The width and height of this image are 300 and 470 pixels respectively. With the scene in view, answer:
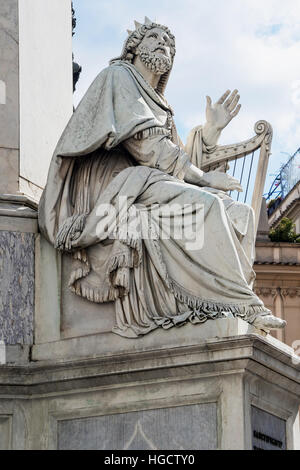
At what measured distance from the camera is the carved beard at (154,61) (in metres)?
15.8

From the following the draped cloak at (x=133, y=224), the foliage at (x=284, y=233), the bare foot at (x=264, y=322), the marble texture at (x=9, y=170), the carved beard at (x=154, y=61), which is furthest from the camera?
the foliage at (x=284, y=233)

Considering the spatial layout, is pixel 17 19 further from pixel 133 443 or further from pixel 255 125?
pixel 133 443

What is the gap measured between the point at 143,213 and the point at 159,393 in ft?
5.70

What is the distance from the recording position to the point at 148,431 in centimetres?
1409

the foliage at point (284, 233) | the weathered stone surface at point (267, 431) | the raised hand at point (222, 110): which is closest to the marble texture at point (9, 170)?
the raised hand at point (222, 110)

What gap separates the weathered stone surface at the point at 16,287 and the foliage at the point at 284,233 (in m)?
21.5

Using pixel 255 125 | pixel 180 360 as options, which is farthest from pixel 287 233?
pixel 180 360

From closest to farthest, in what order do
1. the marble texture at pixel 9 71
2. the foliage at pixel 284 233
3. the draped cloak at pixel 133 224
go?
the draped cloak at pixel 133 224, the marble texture at pixel 9 71, the foliage at pixel 284 233

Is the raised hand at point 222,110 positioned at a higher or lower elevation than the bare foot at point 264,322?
higher

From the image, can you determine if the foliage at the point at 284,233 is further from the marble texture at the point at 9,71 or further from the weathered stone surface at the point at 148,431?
the weathered stone surface at the point at 148,431

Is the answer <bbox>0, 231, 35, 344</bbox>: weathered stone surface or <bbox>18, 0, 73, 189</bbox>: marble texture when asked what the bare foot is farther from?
<bbox>18, 0, 73, 189</bbox>: marble texture

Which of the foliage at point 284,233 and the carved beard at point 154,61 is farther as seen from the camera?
the foliage at point 284,233

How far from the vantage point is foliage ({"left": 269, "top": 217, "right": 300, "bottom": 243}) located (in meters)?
36.5
